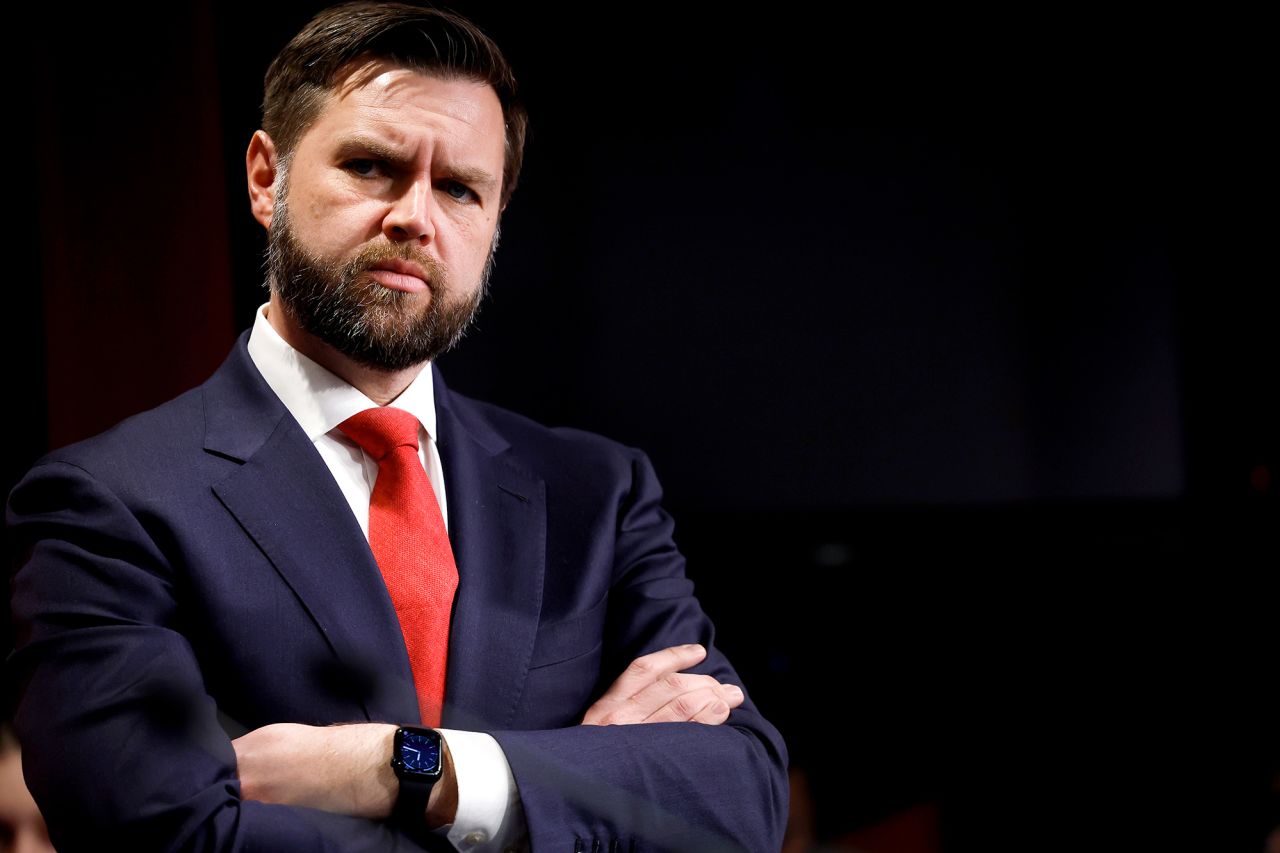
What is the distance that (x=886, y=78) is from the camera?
2.43 meters

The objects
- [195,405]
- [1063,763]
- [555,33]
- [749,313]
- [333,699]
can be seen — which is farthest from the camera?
[1063,763]

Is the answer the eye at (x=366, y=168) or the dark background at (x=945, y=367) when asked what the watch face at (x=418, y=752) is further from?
the dark background at (x=945, y=367)

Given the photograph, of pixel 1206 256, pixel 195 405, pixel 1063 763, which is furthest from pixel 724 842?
pixel 1206 256

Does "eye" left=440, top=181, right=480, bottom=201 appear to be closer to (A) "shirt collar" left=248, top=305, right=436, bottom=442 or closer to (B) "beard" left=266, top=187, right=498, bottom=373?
(B) "beard" left=266, top=187, right=498, bottom=373

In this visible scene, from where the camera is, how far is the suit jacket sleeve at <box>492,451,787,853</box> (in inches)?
48.9

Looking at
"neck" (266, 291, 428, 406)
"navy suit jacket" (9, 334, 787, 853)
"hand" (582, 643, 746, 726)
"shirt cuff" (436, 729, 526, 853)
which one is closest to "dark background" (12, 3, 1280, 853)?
"neck" (266, 291, 428, 406)

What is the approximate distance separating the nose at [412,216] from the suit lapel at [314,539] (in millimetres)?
252

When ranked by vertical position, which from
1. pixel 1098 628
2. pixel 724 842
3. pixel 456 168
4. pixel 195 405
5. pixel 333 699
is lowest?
pixel 1098 628

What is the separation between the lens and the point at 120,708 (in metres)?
1.13

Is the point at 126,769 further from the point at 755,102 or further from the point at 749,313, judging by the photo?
the point at 755,102

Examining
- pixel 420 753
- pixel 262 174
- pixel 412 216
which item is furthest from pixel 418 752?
pixel 262 174

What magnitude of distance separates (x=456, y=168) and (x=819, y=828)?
145 cm

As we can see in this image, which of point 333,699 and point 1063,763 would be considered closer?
point 333,699

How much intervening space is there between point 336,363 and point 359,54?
0.37 meters
